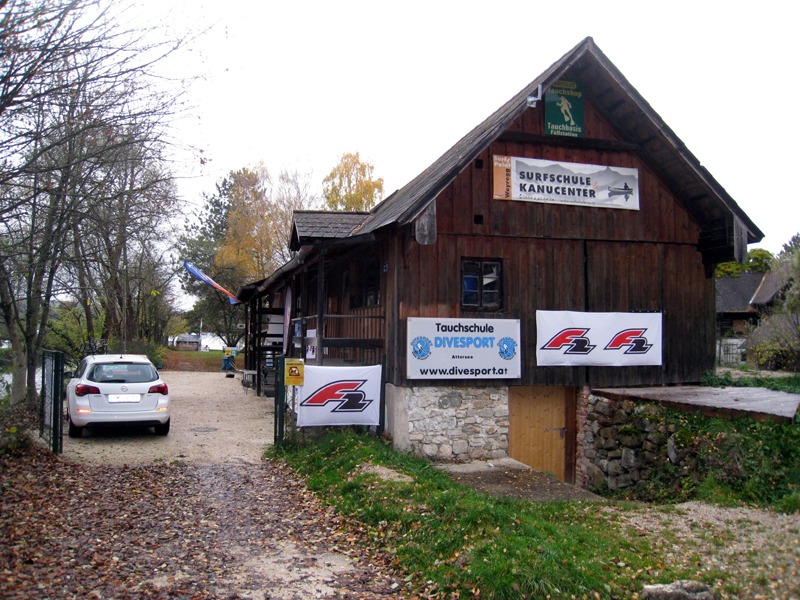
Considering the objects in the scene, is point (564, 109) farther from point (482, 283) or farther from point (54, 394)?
point (54, 394)

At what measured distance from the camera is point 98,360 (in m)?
12.9

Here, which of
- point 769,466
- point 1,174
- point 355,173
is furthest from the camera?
point 355,173

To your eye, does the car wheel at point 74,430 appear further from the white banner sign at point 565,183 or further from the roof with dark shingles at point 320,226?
the white banner sign at point 565,183

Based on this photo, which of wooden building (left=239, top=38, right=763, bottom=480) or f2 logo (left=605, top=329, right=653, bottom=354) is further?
f2 logo (left=605, top=329, right=653, bottom=354)

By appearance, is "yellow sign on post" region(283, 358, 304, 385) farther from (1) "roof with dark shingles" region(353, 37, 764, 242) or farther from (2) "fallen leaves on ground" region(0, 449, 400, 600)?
(1) "roof with dark shingles" region(353, 37, 764, 242)

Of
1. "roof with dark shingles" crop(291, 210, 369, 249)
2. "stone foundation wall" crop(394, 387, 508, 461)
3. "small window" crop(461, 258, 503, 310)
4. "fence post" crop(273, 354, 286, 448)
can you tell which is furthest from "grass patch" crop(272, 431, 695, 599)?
"roof with dark shingles" crop(291, 210, 369, 249)

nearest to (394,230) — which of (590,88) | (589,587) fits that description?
(590,88)

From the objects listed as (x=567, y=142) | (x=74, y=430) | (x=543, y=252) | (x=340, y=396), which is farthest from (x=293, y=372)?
(x=567, y=142)

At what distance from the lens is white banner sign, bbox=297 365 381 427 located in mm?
11658

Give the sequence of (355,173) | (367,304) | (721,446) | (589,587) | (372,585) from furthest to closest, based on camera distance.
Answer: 1. (355,173)
2. (367,304)
3. (721,446)
4. (372,585)
5. (589,587)

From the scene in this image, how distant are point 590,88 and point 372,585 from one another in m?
10.3

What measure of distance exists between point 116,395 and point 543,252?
834cm

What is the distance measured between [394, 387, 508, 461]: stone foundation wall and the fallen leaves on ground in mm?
2553

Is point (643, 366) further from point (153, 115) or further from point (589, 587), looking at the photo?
point (153, 115)
